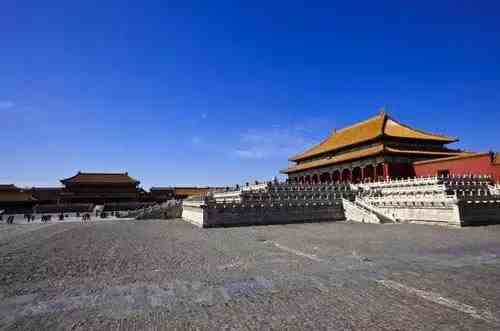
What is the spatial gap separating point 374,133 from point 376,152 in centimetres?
449

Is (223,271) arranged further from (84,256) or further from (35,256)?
(35,256)

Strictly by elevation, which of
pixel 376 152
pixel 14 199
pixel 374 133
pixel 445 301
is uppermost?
pixel 374 133

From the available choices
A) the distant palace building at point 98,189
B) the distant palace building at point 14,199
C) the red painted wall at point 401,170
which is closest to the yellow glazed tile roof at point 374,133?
the red painted wall at point 401,170

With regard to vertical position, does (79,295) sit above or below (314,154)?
below

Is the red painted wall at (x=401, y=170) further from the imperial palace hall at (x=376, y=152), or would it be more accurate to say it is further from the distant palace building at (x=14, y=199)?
the distant palace building at (x=14, y=199)

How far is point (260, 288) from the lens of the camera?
736cm

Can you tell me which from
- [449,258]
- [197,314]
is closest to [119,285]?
[197,314]

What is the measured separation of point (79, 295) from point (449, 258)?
10.4m

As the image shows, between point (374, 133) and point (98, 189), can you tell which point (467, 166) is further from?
point (98, 189)

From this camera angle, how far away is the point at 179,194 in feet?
210

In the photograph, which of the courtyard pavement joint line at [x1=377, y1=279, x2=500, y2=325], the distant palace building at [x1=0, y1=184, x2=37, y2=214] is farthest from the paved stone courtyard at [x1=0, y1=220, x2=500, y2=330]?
the distant palace building at [x1=0, y1=184, x2=37, y2=214]

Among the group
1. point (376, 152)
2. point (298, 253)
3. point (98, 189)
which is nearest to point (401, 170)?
point (376, 152)

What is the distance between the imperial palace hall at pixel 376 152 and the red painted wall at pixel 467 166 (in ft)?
7.42

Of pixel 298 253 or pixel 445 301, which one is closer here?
pixel 445 301
